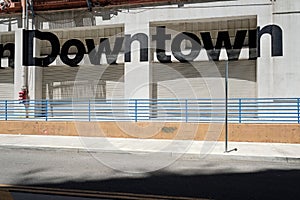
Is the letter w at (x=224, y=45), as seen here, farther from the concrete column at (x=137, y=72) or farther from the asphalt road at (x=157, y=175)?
the asphalt road at (x=157, y=175)

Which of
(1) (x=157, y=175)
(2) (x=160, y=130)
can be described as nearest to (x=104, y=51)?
(2) (x=160, y=130)

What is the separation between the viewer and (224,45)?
16.4 meters

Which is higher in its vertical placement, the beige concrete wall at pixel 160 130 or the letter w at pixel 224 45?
the letter w at pixel 224 45

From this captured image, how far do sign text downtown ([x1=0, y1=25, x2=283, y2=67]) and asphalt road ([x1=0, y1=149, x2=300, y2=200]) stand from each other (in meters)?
7.29

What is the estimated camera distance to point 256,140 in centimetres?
1200

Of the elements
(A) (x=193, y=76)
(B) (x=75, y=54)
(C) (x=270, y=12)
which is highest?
(C) (x=270, y=12)

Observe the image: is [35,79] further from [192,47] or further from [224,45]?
[224,45]

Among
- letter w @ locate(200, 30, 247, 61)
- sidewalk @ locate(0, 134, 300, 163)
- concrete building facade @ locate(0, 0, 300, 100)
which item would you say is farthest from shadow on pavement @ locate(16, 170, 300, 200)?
letter w @ locate(200, 30, 247, 61)

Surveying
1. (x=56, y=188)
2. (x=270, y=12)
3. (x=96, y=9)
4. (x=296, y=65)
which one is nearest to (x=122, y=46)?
(x=96, y=9)

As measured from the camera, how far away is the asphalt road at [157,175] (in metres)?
6.01

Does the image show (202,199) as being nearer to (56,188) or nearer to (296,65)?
(56,188)

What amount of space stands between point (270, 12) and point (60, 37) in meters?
10.8

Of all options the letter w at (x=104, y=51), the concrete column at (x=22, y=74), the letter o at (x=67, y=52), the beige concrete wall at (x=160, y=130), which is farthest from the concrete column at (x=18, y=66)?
the letter w at (x=104, y=51)

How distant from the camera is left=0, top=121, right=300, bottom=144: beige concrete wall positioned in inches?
465
